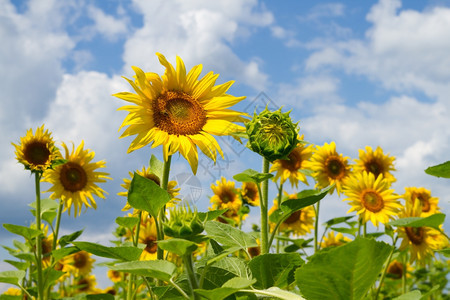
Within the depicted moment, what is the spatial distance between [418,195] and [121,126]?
3.74m

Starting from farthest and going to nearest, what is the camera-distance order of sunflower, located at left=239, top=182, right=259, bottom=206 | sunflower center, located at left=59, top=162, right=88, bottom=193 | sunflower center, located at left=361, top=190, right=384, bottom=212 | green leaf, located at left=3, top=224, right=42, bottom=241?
sunflower, located at left=239, top=182, right=259, bottom=206 < sunflower center, located at left=59, top=162, right=88, bottom=193 < sunflower center, located at left=361, top=190, right=384, bottom=212 < green leaf, located at left=3, top=224, right=42, bottom=241

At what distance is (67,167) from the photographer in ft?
12.6

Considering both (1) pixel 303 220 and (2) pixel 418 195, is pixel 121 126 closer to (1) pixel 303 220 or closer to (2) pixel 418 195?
(1) pixel 303 220

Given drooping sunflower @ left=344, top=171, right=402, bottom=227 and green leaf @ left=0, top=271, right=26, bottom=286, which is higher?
drooping sunflower @ left=344, top=171, right=402, bottom=227

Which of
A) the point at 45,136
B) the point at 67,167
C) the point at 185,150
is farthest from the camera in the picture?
the point at 67,167

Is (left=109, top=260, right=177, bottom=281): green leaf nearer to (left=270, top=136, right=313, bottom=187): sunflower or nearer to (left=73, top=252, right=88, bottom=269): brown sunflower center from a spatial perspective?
(left=270, top=136, right=313, bottom=187): sunflower

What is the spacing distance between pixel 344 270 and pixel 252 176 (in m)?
0.66

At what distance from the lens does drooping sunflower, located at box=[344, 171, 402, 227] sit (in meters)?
3.67

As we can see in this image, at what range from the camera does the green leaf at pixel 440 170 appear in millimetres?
1454

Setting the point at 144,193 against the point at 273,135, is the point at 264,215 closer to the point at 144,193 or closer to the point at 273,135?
the point at 273,135

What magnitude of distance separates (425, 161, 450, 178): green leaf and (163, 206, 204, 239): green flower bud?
2.64 ft

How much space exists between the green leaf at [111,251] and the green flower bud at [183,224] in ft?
0.46

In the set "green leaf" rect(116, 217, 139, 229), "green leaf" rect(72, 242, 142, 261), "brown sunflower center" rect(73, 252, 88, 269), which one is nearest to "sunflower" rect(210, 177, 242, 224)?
"brown sunflower center" rect(73, 252, 88, 269)

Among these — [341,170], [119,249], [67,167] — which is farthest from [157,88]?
[341,170]
